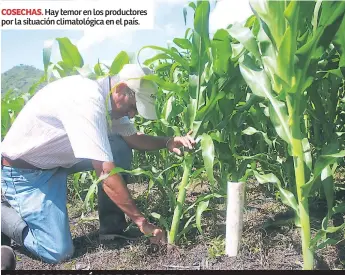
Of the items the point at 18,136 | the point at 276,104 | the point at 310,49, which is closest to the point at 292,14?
the point at 310,49

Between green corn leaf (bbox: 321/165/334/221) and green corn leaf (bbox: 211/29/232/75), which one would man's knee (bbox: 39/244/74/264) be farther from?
green corn leaf (bbox: 321/165/334/221)

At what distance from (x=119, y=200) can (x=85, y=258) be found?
381 millimetres

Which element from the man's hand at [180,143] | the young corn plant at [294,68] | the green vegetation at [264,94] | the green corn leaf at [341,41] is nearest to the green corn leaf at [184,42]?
the green vegetation at [264,94]

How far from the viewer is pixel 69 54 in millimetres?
2531

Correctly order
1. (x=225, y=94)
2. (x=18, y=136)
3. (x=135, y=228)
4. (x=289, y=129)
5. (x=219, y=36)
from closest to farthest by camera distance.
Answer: (x=289, y=129)
(x=219, y=36)
(x=225, y=94)
(x=18, y=136)
(x=135, y=228)

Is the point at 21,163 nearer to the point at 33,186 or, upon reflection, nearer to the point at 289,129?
the point at 33,186

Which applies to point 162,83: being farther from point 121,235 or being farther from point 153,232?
point 121,235

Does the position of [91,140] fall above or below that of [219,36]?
below

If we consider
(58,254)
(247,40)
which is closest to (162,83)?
(247,40)

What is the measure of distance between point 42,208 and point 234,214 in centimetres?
96

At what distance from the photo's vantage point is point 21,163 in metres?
2.14

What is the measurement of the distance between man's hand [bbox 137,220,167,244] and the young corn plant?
534 millimetres

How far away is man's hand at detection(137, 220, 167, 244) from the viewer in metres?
A: 1.89

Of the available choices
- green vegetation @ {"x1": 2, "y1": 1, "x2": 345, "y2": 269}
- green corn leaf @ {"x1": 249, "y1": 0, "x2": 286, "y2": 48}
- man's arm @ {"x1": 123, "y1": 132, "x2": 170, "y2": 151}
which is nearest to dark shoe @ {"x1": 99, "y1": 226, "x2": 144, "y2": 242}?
green vegetation @ {"x1": 2, "y1": 1, "x2": 345, "y2": 269}
